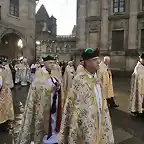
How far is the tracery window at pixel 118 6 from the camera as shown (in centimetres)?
2748

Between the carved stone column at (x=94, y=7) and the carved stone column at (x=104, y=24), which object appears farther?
the carved stone column at (x=94, y=7)

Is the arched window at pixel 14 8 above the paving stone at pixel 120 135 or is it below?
above

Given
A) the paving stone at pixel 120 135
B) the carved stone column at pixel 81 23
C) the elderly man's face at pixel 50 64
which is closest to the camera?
the elderly man's face at pixel 50 64

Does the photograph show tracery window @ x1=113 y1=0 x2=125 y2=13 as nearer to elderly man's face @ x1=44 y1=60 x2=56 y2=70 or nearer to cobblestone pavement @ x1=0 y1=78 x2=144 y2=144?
cobblestone pavement @ x1=0 y1=78 x2=144 y2=144

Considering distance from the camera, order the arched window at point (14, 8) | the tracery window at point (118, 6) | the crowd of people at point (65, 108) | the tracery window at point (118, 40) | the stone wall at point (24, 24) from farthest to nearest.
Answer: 1. the arched window at point (14, 8)
2. the tracery window at point (118, 6)
3. the tracery window at point (118, 40)
4. the stone wall at point (24, 24)
5. the crowd of people at point (65, 108)

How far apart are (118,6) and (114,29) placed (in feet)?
8.08

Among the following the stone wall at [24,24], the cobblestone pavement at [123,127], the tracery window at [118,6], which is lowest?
the cobblestone pavement at [123,127]

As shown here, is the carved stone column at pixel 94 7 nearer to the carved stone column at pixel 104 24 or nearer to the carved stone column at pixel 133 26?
the carved stone column at pixel 104 24

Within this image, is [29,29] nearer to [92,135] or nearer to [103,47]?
[103,47]

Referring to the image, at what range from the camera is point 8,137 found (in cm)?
657

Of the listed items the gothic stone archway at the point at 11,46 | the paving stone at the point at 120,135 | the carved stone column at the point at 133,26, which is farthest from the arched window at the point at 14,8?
the paving stone at the point at 120,135

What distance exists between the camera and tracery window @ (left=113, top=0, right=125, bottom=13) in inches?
1082

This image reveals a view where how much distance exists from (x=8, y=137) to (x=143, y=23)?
71.6ft

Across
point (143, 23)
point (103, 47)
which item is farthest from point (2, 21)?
point (143, 23)
